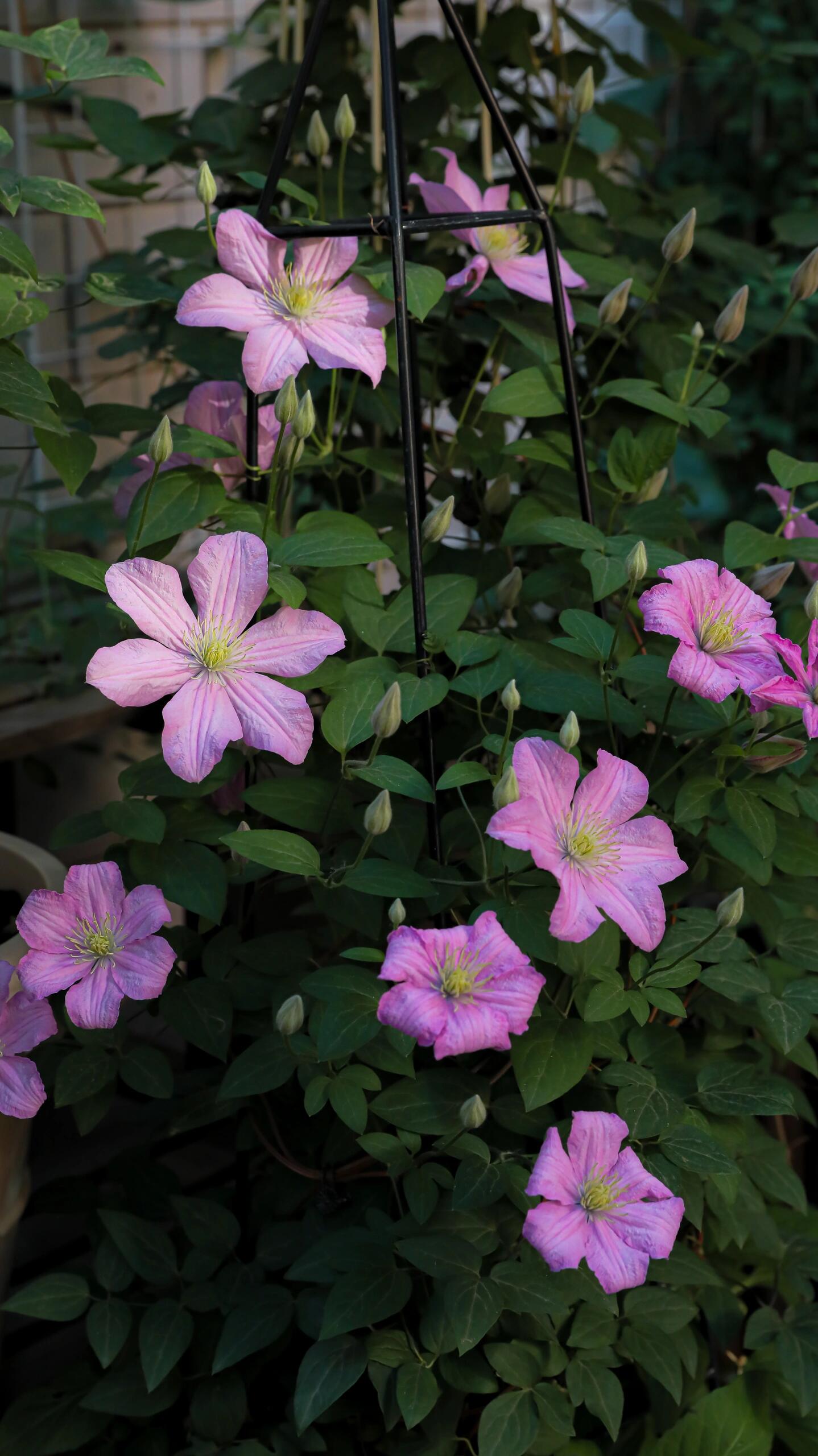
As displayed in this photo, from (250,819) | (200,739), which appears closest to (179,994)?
(250,819)

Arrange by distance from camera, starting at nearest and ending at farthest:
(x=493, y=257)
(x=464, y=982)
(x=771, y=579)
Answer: (x=464, y=982) < (x=771, y=579) < (x=493, y=257)

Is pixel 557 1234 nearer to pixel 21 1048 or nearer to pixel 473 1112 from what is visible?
pixel 473 1112

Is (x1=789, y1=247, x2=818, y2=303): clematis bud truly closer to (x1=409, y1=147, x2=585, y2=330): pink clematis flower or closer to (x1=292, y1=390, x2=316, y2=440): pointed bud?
(x1=409, y1=147, x2=585, y2=330): pink clematis flower

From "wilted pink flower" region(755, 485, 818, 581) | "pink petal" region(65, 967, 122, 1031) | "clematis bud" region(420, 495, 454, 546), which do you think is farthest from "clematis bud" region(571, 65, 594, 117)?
"pink petal" region(65, 967, 122, 1031)

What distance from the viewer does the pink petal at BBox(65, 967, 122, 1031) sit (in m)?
0.79

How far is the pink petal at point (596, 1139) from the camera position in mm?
780

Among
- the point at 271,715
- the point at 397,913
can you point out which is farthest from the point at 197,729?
the point at 397,913

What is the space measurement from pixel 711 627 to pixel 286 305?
351 millimetres

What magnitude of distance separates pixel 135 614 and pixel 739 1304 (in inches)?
30.2

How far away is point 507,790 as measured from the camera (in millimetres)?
718

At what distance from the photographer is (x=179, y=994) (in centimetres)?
91

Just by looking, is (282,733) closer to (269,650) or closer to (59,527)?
(269,650)

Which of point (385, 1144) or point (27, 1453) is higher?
point (385, 1144)

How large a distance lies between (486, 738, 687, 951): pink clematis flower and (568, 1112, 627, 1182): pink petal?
108 millimetres
